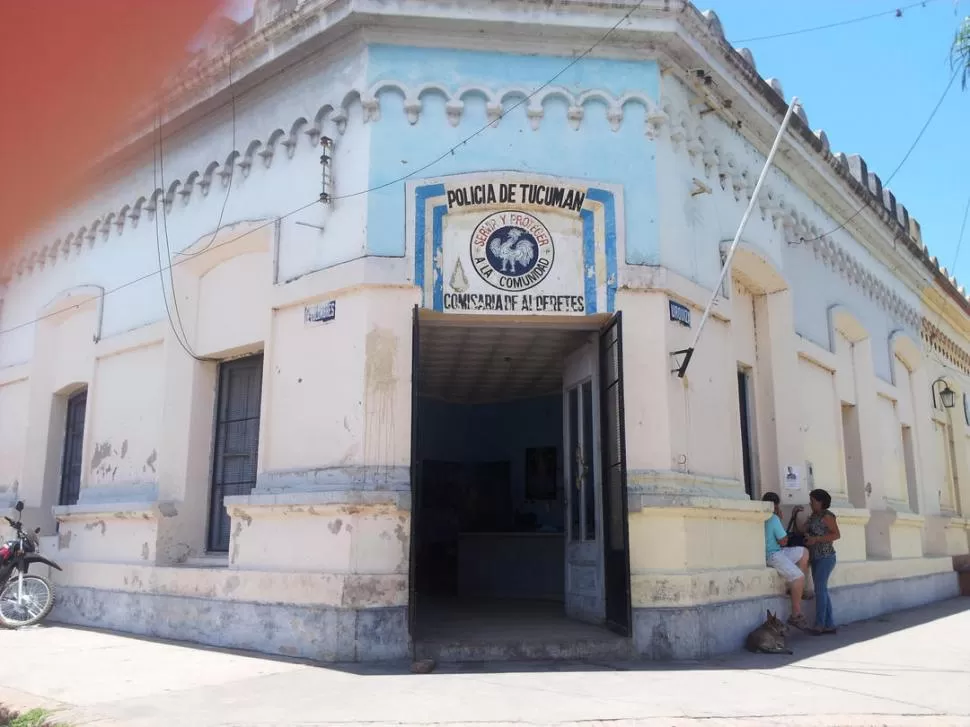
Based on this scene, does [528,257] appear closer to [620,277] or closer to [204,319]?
[620,277]

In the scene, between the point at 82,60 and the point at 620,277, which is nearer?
the point at 82,60

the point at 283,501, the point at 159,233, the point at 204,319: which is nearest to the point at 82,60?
the point at 283,501

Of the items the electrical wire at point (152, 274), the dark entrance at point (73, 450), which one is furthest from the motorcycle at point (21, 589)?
the electrical wire at point (152, 274)

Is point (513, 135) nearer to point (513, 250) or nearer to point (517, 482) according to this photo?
point (513, 250)

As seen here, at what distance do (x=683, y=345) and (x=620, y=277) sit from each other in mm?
957

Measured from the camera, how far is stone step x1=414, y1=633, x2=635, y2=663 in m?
7.17

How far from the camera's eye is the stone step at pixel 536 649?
23.5 ft

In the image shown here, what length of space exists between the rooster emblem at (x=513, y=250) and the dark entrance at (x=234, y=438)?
298 centimetres

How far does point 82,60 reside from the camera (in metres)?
1.47

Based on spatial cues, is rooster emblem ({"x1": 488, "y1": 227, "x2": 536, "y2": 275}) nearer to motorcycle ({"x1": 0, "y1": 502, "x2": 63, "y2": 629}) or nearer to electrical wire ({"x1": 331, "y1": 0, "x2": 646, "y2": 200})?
electrical wire ({"x1": 331, "y1": 0, "x2": 646, "y2": 200})

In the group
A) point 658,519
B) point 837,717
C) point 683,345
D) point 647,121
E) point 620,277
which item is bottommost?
point 837,717

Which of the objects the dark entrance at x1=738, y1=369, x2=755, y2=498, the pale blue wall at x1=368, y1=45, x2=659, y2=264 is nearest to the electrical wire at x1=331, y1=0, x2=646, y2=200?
the pale blue wall at x1=368, y1=45, x2=659, y2=264

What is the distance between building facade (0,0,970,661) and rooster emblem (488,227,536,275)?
0.03 metres

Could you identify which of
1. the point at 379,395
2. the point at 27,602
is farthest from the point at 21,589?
the point at 379,395
